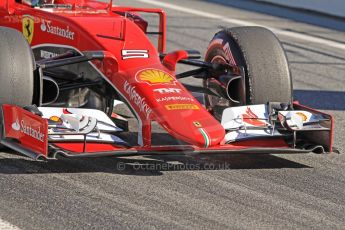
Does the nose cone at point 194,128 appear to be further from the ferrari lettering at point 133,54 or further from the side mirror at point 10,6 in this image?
the side mirror at point 10,6

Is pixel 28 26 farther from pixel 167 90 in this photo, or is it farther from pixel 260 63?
pixel 260 63

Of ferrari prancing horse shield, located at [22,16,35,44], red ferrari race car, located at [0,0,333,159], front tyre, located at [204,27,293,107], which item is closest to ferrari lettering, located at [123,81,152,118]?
red ferrari race car, located at [0,0,333,159]

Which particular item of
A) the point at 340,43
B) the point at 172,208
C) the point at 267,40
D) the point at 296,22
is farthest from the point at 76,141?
the point at 296,22

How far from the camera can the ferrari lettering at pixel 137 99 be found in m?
7.36

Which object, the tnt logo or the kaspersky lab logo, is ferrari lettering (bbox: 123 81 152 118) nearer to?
the tnt logo

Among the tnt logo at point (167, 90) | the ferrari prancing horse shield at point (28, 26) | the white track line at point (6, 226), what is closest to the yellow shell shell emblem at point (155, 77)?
the tnt logo at point (167, 90)

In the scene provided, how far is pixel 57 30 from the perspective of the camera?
8469 millimetres

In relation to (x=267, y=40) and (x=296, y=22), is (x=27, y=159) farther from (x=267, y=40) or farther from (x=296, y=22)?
(x=296, y=22)

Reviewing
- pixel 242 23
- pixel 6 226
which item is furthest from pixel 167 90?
pixel 242 23

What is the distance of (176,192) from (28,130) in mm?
1185

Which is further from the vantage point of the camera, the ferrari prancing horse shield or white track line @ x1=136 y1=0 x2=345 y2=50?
white track line @ x1=136 y1=0 x2=345 y2=50

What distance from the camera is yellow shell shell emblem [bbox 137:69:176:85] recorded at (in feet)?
25.1

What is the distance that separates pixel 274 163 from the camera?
307 inches

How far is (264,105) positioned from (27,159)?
194cm
